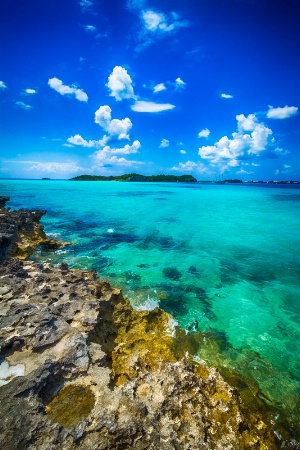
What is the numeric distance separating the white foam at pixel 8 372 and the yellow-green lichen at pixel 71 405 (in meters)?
1.08

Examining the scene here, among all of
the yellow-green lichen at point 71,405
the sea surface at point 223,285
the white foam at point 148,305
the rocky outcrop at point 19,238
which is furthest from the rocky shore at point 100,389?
the rocky outcrop at point 19,238

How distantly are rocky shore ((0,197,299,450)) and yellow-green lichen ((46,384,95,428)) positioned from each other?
0.02m

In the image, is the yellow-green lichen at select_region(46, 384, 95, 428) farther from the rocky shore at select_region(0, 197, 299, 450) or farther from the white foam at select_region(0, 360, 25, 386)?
the white foam at select_region(0, 360, 25, 386)

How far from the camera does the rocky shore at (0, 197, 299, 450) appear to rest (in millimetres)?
4160

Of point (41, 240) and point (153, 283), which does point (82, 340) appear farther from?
point (41, 240)

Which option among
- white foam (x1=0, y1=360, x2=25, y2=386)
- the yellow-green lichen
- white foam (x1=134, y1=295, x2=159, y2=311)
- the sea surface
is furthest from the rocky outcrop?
the yellow-green lichen

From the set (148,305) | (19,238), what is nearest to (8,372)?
(148,305)

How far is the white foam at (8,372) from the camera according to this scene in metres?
5.03

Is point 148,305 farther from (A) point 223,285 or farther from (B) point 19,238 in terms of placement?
(B) point 19,238

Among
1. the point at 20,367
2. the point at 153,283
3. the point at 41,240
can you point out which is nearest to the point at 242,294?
the point at 153,283

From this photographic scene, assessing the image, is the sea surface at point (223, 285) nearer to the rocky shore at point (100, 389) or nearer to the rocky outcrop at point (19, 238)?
the rocky outcrop at point (19, 238)

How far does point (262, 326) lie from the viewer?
401 inches

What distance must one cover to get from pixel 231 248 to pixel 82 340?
17882 mm

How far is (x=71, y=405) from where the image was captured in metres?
4.60
